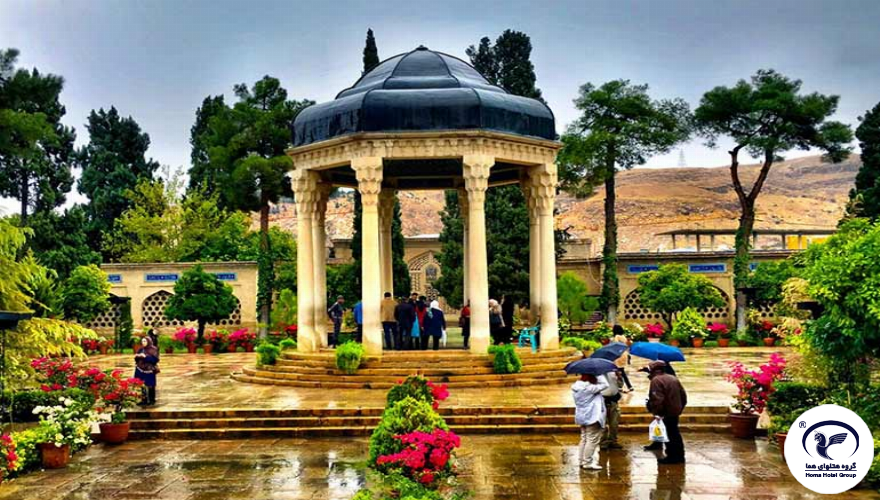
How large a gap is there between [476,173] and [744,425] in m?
7.82

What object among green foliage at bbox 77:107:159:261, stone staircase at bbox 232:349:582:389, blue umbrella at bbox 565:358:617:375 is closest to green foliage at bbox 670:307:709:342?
stone staircase at bbox 232:349:582:389

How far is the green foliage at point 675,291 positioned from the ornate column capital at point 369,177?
17051 millimetres

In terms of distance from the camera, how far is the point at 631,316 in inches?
1452

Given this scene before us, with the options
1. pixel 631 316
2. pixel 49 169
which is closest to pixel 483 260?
pixel 631 316

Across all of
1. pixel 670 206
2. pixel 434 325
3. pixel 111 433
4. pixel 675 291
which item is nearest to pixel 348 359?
pixel 434 325

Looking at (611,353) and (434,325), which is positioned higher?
(434,325)

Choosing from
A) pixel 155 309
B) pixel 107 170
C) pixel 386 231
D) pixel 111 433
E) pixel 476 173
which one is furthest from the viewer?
pixel 107 170

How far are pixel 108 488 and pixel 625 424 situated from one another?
787 cm

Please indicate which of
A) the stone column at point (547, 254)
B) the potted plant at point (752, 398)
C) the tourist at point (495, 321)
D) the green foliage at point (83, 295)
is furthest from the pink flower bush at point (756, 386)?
the green foliage at point (83, 295)

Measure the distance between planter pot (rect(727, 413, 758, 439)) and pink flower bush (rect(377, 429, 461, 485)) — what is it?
19.9ft

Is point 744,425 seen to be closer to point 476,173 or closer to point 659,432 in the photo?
point 659,432

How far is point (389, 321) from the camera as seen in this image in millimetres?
20547

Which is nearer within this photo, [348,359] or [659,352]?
[659,352]

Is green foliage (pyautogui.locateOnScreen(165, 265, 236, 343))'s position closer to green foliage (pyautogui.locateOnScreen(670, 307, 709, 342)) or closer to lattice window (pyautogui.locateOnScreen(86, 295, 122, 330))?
lattice window (pyautogui.locateOnScreen(86, 295, 122, 330))
